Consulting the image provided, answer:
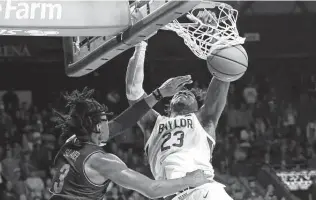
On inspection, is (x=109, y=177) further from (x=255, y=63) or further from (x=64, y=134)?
(x=255, y=63)

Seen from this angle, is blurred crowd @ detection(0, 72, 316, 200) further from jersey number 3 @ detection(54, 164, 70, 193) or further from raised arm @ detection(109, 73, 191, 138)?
jersey number 3 @ detection(54, 164, 70, 193)

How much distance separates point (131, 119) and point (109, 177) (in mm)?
1075

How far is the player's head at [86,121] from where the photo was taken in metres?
4.29

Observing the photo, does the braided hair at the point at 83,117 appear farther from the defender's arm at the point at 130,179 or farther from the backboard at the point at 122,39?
the backboard at the point at 122,39

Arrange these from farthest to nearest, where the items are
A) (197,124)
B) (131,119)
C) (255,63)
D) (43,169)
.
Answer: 1. (255,63)
2. (43,169)
3. (197,124)
4. (131,119)

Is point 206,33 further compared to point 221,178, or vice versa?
point 221,178

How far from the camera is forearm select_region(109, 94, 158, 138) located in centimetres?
509

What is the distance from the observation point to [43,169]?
36.4ft

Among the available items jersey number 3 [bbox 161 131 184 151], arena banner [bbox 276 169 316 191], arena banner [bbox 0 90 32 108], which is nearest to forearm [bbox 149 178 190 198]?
jersey number 3 [bbox 161 131 184 151]

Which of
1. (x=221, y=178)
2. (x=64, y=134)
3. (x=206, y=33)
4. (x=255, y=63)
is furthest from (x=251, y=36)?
(x=64, y=134)

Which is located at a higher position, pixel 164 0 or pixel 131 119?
pixel 164 0

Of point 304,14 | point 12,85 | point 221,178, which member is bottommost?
point 221,178

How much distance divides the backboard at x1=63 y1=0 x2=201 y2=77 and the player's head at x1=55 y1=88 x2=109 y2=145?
71 cm

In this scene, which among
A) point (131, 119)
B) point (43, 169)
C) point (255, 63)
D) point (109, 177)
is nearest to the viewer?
point (109, 177)
